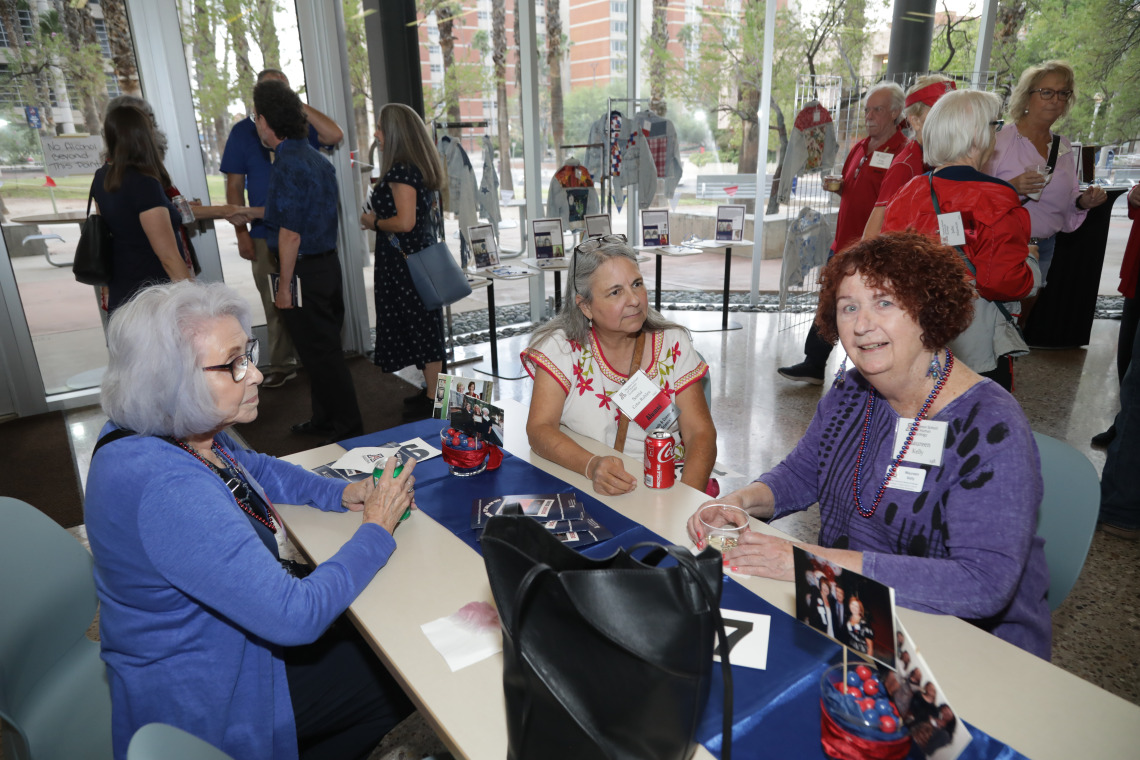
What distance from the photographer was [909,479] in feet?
4.79

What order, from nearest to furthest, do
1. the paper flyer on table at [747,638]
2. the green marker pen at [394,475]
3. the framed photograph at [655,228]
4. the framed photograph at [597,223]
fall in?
the paper flyer on table at [747,638], the green marker pen at [394,475], the framed photograph at [597,223], the framed photograph at [655,228]

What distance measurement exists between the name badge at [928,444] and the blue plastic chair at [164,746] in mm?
1342

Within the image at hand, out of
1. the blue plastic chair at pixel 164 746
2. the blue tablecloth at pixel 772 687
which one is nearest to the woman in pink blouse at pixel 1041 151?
the blue tablecloth at pixel 772 687

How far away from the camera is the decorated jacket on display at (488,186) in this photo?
5902 mm

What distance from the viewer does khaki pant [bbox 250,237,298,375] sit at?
496 centimetres

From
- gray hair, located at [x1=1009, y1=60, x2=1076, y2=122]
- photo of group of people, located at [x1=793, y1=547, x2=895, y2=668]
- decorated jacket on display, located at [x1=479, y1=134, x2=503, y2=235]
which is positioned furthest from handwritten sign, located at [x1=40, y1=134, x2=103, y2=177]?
gray hair, located at [x1=1009, y1=60, x2=1076, y2=122]

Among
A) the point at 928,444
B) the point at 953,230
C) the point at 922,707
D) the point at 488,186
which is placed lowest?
the point at 922,707

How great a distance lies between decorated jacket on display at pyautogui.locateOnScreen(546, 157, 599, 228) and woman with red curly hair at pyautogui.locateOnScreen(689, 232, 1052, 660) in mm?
4806

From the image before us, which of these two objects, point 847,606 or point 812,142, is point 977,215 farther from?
point 812,142

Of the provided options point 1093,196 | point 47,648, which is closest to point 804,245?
point 1093,196

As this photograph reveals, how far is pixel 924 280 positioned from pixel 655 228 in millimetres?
4779

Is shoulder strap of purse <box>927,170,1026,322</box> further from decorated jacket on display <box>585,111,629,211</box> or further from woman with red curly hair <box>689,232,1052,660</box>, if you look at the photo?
decorated jacket on display <box>585,111,629,211</box>

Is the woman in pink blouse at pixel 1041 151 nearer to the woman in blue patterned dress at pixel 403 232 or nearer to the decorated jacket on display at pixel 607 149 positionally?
the woman in blue patterned dress at pixel 403 232

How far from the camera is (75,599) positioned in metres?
1.52
